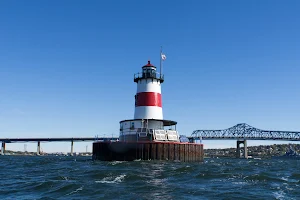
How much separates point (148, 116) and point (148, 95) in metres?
3.66

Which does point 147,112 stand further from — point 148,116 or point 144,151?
point 144,151

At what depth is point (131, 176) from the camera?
24953mm

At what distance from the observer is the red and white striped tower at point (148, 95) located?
53.4m

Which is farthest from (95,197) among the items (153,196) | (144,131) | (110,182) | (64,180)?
(144,131)

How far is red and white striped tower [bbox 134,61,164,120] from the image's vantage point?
5338 cm

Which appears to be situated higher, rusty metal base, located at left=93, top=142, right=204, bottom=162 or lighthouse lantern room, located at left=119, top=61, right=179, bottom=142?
lighthouse lantern room, located at left=119, top=61, right=179, bottom=142

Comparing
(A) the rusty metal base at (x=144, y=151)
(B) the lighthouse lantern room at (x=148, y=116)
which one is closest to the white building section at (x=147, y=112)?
(B) the lighthouse lantern room at (x=148, y=116)

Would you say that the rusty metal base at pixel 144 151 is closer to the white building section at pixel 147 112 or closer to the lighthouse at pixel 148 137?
the lighthouse at pixel 148 137

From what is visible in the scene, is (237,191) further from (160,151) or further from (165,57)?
(165,57)

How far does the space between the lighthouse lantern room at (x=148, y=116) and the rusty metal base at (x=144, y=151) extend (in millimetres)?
2242

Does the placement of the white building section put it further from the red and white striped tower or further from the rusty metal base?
the rusty metal base

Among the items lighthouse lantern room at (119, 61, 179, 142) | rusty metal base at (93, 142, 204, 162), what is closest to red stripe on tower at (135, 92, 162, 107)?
lighthouse lantern room at (119, 61, 179, 142)

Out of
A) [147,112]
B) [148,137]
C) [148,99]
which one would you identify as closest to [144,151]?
[148,137]

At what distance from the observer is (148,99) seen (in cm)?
5388
